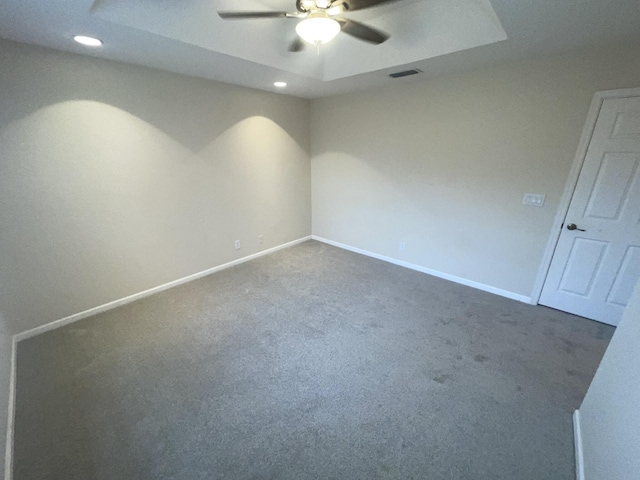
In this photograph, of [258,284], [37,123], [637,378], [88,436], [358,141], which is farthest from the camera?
[358,141]

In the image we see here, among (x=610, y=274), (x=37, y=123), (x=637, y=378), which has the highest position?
(x=37, y=123)

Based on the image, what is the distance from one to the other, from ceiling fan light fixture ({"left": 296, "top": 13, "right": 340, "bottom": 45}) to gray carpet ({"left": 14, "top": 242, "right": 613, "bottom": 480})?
87.8 inches

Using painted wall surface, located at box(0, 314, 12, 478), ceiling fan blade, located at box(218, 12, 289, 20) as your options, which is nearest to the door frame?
ceiling fan blade, located at box(218, 12, 289, 20)

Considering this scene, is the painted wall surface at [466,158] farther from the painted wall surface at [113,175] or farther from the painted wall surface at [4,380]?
the painted wall surface at [4,380]

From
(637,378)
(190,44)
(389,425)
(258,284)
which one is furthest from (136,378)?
(637,378)

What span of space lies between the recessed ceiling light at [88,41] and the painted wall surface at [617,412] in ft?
11.8

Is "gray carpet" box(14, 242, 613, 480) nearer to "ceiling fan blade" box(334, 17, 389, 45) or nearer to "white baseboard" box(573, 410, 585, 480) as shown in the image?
"white baseboard" box(573, 410, 585, 480)

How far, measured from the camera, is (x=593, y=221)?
7.98 ft

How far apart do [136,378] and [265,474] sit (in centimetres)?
120

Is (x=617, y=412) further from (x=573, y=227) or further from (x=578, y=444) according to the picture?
(x=573, y=227)

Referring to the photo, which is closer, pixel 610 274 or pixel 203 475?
pixel 203 475

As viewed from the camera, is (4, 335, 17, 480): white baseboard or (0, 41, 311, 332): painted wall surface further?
(0, 41, 311, 332): painted wall surface

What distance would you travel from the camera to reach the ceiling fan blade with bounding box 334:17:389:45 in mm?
1688

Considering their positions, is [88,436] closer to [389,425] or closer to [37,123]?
[389,425]
